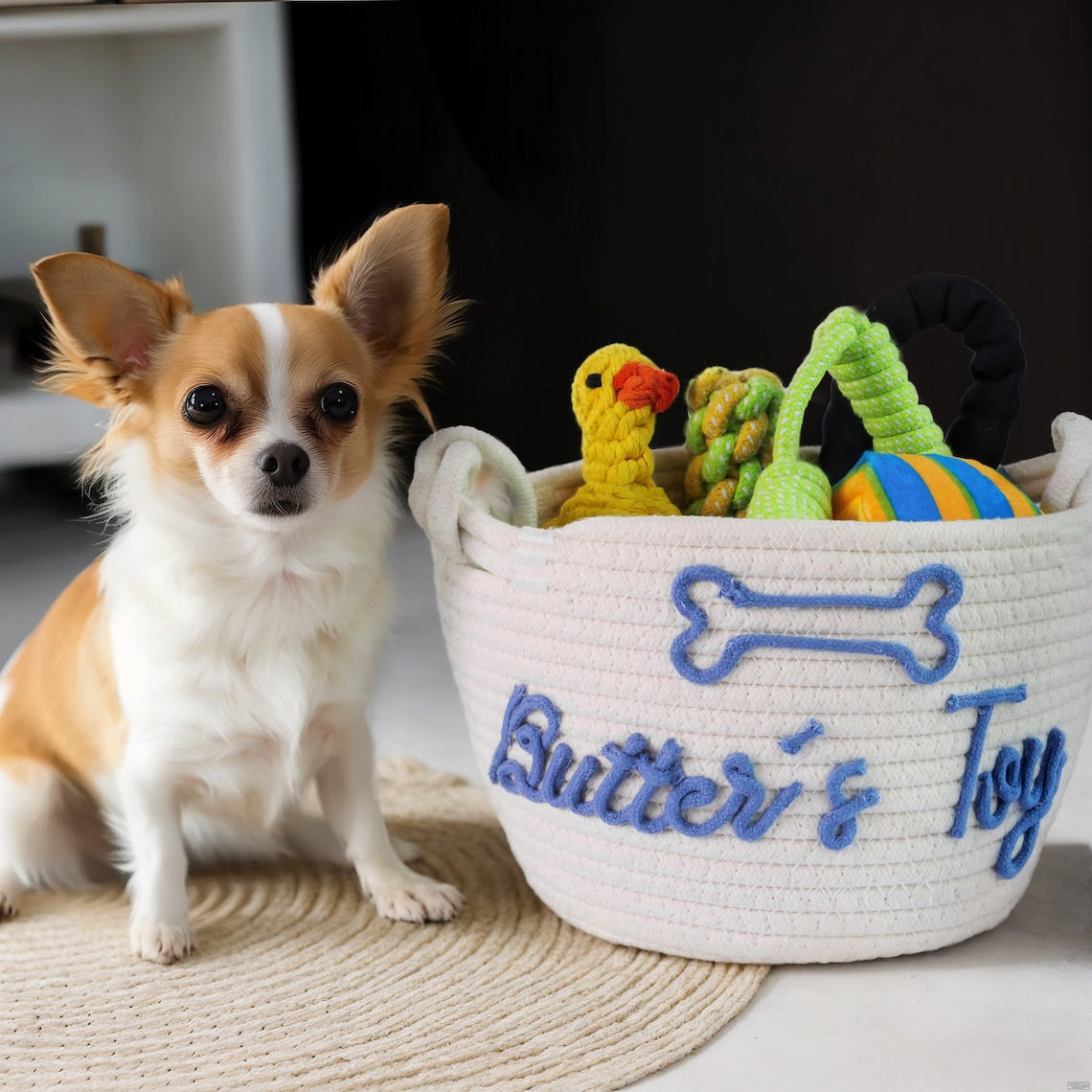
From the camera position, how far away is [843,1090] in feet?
3.46

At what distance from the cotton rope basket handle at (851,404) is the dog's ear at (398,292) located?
356mm

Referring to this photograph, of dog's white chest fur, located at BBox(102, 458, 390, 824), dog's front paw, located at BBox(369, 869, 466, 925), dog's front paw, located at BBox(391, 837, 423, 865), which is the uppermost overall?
dog's white chest fur, located at BBox(102, 458, 390, 824)

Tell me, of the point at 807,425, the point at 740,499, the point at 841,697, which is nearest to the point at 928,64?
the point at 807,425

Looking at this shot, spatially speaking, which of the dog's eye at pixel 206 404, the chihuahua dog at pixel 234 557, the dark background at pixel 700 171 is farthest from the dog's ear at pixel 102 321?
the dark background at pixel 700 171

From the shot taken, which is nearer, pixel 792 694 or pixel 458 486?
pixel 792 694

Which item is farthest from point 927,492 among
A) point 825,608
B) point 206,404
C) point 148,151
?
point 148,151

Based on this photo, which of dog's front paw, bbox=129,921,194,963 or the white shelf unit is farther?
the white shelf unit

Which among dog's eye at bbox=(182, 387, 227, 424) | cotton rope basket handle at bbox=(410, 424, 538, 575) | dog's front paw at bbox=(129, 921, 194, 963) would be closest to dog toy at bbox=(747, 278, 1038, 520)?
cotton rope basket handle at bbox=(410, 424, 538, 575)

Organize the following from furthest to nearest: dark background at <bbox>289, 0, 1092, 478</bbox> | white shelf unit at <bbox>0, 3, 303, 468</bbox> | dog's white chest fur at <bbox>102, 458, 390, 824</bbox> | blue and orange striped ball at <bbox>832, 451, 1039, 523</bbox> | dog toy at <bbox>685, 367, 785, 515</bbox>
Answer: white shelf unit at <bbox>0, 3, 303, 468</bbox>
dark background at <bbox>289, 0, 1092, 478</bbox>
dog toy at <bbox>685, 367, 785, 515</bbox>
dog's white chest fur at <bbox>102, 458, 390, 824</bbox>
blue and orange striped ball at <bbox>832, 451, 1039, 523</bbox>

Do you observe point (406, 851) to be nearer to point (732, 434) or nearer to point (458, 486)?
point (458, 486)

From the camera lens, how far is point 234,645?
1.32 meters

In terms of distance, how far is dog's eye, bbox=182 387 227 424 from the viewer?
1257mm

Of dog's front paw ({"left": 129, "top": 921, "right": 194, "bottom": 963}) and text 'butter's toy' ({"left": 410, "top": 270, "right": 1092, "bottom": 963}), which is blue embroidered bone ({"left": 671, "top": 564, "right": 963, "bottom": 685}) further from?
dog's front paw ({"left": 129, "top": 921, "right": 194, "bottom": 963})

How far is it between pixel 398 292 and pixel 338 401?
0.16 meters
